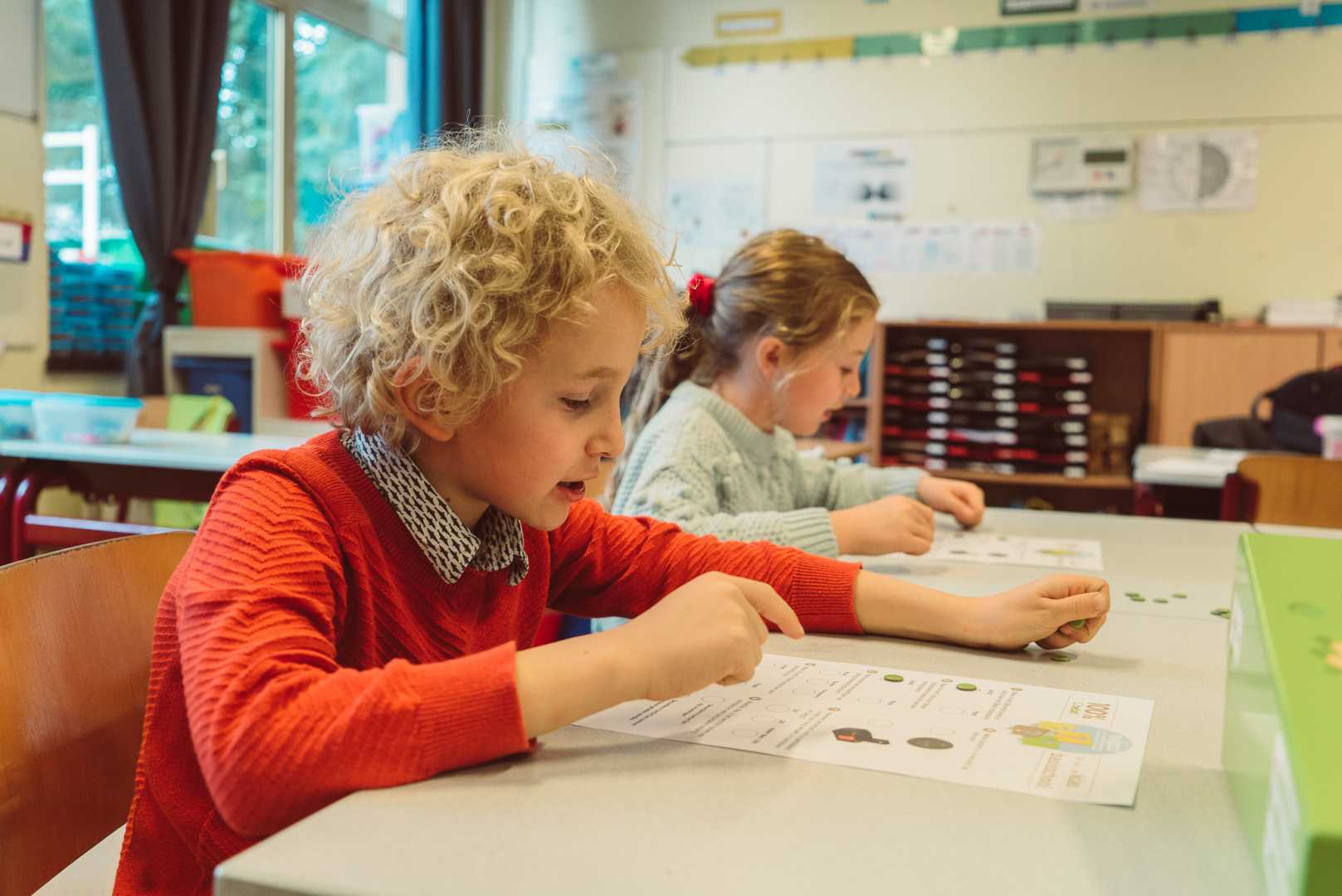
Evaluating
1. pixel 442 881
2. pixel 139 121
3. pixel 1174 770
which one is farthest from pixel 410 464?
pixel 139 121

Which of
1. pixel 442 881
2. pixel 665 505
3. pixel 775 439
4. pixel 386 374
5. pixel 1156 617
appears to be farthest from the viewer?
pixel 775 439

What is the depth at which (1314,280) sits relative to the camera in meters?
4.45

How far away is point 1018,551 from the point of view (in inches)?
57.9

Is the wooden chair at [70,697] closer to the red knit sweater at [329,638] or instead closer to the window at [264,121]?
the red knit sweater at [329,638]

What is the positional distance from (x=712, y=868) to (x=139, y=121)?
12.6ft

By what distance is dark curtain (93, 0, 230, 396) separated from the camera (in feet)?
11.9

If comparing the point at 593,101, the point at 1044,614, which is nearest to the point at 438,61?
the point at 593,101

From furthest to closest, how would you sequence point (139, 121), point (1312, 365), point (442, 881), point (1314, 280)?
point (1314, 280) < point (1312, 365) < point (139, 121) < point (442, 881)

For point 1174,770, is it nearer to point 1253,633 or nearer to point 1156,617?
point 1253,633

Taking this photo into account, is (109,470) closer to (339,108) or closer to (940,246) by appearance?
(339,108)

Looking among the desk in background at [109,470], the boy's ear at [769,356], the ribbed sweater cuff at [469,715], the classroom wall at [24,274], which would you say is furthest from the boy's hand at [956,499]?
the classroom wall at [24,274]

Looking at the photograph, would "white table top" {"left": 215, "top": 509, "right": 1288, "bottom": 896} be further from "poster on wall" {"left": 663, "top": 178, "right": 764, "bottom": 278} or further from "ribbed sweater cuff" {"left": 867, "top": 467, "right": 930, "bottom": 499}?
"poster on wall" {"left": 663, "top": 178, "right": 764, "bottom": 278}

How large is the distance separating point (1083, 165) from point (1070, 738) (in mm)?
4461

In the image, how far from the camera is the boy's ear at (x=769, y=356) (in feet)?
5.55
